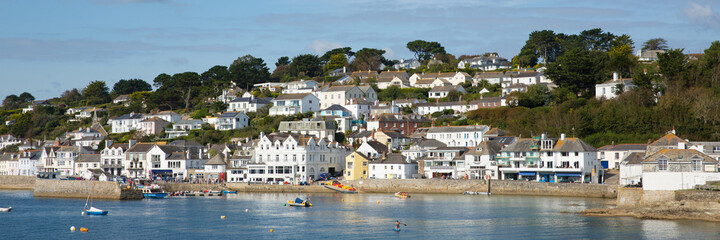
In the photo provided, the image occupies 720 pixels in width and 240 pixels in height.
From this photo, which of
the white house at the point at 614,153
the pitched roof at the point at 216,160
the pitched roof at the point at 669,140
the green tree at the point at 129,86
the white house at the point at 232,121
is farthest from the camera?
the green tree at the point at 129,86

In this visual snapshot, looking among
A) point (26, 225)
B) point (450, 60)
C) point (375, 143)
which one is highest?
point (450, 60)

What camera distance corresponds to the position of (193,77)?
115 meters

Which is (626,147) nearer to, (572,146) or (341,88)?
(572,146)

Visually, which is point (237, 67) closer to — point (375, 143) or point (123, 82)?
point (123, 82)

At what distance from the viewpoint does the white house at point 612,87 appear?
252ft

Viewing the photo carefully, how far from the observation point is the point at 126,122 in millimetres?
108125

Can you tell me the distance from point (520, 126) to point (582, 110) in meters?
6.17

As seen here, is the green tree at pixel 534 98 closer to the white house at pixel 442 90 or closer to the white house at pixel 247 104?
the white house at pixel 442 90

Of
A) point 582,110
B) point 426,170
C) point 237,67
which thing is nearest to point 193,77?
point 237,67

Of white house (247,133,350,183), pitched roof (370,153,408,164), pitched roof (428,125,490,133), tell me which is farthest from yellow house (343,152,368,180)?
pitched roof (428,125,490,133)

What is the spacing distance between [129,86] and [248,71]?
33.8m

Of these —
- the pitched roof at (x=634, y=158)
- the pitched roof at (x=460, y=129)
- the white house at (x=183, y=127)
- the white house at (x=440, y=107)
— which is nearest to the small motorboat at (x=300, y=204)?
the pitched roof at (x=634, y=158)

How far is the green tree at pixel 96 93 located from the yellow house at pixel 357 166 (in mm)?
79095

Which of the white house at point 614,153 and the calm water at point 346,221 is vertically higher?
the white house at point 614,153
